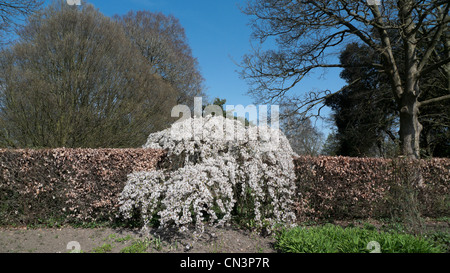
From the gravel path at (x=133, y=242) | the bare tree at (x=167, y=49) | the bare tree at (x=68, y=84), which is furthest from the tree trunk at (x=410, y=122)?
the bare tree at (x=167, y=49)

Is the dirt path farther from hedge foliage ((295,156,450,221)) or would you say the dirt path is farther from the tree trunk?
the tree trunk

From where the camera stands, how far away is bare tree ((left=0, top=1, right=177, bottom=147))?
28.3 feet

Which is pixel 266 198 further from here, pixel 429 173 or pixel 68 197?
pixel 429 173

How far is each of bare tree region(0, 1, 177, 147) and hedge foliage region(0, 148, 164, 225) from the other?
10.9ft

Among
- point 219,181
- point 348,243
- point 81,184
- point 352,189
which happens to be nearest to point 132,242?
A: point 219,181

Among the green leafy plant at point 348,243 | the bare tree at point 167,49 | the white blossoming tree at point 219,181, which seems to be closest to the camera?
the green leafy plant at point 348,243

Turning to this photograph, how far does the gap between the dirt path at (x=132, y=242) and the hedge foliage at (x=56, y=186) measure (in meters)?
0.50

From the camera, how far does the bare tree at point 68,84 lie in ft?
28.3

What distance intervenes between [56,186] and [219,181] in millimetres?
3292

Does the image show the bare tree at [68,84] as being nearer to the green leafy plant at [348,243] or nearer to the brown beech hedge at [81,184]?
the brown beech hedge at [81,184]

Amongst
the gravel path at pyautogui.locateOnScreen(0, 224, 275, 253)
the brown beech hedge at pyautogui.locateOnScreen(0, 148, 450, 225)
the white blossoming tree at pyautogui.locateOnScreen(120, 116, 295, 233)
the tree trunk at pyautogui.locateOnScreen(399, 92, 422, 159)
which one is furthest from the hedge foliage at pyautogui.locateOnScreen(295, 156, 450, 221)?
the tree trunk at pyautogui.locateOnScreen(399, 92, 422, 159)

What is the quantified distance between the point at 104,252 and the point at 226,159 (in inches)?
92.7

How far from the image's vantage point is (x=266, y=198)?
510 centimetres
